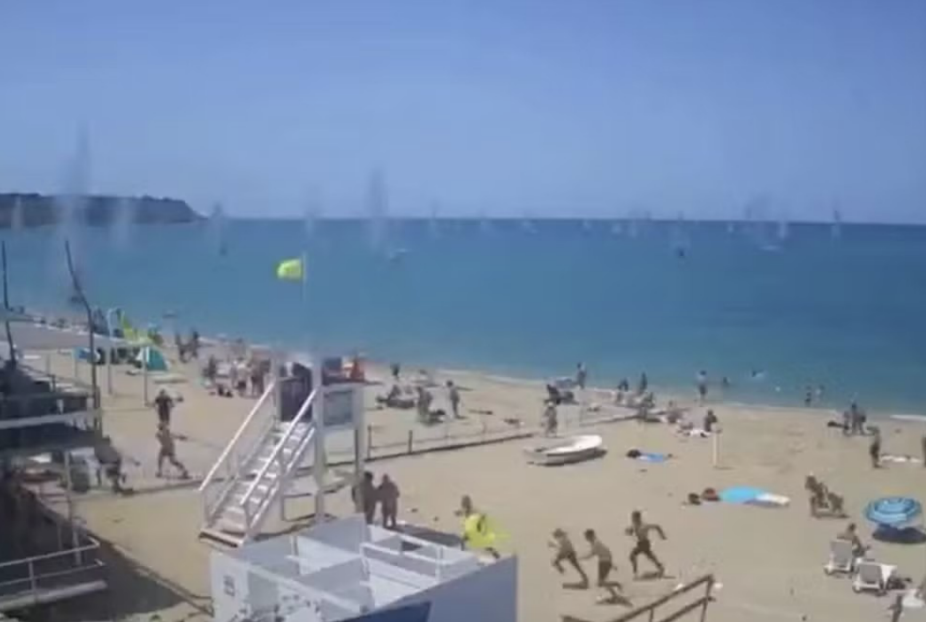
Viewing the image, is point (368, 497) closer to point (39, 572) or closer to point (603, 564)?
point (603, 564)

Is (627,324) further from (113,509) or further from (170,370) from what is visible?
(113,509)

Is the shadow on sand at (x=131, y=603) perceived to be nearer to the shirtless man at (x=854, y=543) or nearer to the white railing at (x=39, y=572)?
the white railing at (x=39, y=572)

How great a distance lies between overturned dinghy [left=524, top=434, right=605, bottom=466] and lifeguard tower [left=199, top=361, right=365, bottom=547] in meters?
8.02

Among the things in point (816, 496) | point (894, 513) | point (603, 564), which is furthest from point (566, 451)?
point (603, 564)

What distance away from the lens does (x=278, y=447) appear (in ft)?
56.0

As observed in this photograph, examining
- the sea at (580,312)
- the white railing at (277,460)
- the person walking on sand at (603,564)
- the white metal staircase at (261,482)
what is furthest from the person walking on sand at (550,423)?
the person walking on sand at (603,564)

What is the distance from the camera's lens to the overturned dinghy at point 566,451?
25453 mm

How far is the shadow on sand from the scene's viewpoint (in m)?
13.7

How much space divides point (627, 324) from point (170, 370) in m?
46.5

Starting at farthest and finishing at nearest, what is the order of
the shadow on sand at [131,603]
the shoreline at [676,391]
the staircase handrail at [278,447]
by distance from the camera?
1. the shoreline at [676,391]
2. the staircase handrail at [278,447]
3. the shadow on sand at [131,603]

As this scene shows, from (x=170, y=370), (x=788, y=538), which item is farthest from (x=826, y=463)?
(x=170, y=370)

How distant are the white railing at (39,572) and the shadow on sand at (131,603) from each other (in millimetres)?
259

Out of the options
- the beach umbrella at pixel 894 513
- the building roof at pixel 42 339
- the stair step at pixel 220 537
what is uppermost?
the building roof at pixel 42 339

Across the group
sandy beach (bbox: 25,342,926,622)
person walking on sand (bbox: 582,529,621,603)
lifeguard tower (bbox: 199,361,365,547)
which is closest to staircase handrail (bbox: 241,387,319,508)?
lifeguard tower (bbox: 199,361,365,547)
